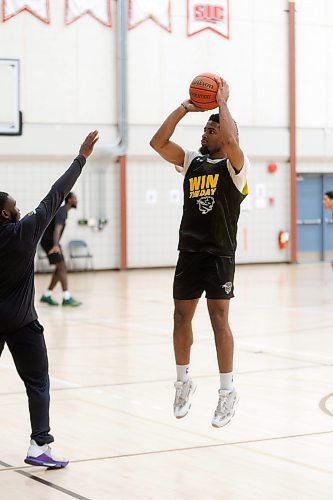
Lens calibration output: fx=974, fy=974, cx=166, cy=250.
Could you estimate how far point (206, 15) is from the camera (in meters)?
25.7

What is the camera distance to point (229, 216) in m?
7.07

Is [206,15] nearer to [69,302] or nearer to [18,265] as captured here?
[69,302]

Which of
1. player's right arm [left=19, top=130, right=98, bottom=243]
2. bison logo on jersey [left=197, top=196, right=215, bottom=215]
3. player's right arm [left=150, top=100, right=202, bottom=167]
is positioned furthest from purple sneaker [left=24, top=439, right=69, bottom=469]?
player's right arm [left=150, top=100, right=202, bottom=167]

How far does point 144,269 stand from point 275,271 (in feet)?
11.4

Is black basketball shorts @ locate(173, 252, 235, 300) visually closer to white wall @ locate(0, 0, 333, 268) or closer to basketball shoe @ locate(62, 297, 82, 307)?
basketball shoe @ locate(62, 297, 82, 307)

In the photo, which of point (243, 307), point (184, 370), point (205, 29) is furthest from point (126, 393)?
point (205, 29)

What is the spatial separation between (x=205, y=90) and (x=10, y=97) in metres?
7.89

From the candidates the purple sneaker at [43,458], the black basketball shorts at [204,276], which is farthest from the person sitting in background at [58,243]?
the purple sneaker at [43,458]

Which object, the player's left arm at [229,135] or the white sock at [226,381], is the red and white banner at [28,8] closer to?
the player's left arm at [229,135]

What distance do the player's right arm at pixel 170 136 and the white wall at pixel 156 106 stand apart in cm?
1712

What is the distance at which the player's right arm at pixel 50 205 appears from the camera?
6.51 meters

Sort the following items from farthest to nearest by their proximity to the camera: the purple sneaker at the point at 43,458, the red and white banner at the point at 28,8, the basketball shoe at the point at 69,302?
the red and white banner at the point at 28,8
the basketball shoe at the point at 69,302
the purple sneaker at the point at 43,458

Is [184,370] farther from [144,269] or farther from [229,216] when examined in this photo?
[144,269]

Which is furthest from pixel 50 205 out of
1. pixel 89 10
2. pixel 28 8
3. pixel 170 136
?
pixel 89 10
